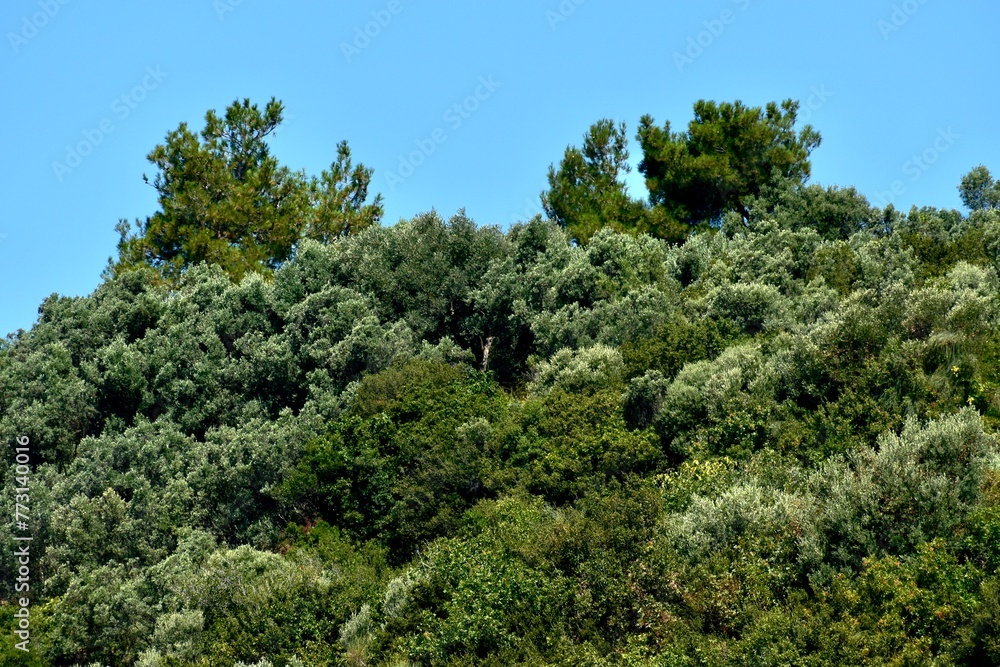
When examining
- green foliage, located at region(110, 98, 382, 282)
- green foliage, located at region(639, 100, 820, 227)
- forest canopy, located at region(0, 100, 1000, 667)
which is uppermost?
green foliage, located at region(110, 98, 382, 282)

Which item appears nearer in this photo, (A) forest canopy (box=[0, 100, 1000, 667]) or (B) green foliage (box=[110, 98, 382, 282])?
(A) forest canopy (box=[0, 100, 1000, 667])

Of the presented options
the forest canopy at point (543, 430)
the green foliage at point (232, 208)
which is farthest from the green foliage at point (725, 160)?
the green foliage at point (232, 208)

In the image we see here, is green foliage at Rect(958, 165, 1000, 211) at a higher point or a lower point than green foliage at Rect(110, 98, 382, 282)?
lower

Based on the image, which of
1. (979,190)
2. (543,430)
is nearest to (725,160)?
(979,190)

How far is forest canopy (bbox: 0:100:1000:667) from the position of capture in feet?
102

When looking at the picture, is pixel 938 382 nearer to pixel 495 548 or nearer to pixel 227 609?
pixel 495 548

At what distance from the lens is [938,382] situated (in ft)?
121

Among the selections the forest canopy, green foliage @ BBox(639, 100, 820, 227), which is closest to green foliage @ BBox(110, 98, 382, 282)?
the forest canopy

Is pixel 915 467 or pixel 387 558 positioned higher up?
pixel 387 558

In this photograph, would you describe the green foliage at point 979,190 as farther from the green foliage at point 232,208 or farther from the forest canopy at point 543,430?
the green foliage at point 232,208

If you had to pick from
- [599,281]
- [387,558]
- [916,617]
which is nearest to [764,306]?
[599,281]

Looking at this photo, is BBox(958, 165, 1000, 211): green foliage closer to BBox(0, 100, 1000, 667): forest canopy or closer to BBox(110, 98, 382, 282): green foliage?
BBox(0, 100, 1000, 667): forest canopy

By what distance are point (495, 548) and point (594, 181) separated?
109 feet

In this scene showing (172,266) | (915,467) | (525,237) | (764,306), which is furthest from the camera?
(172,266)
